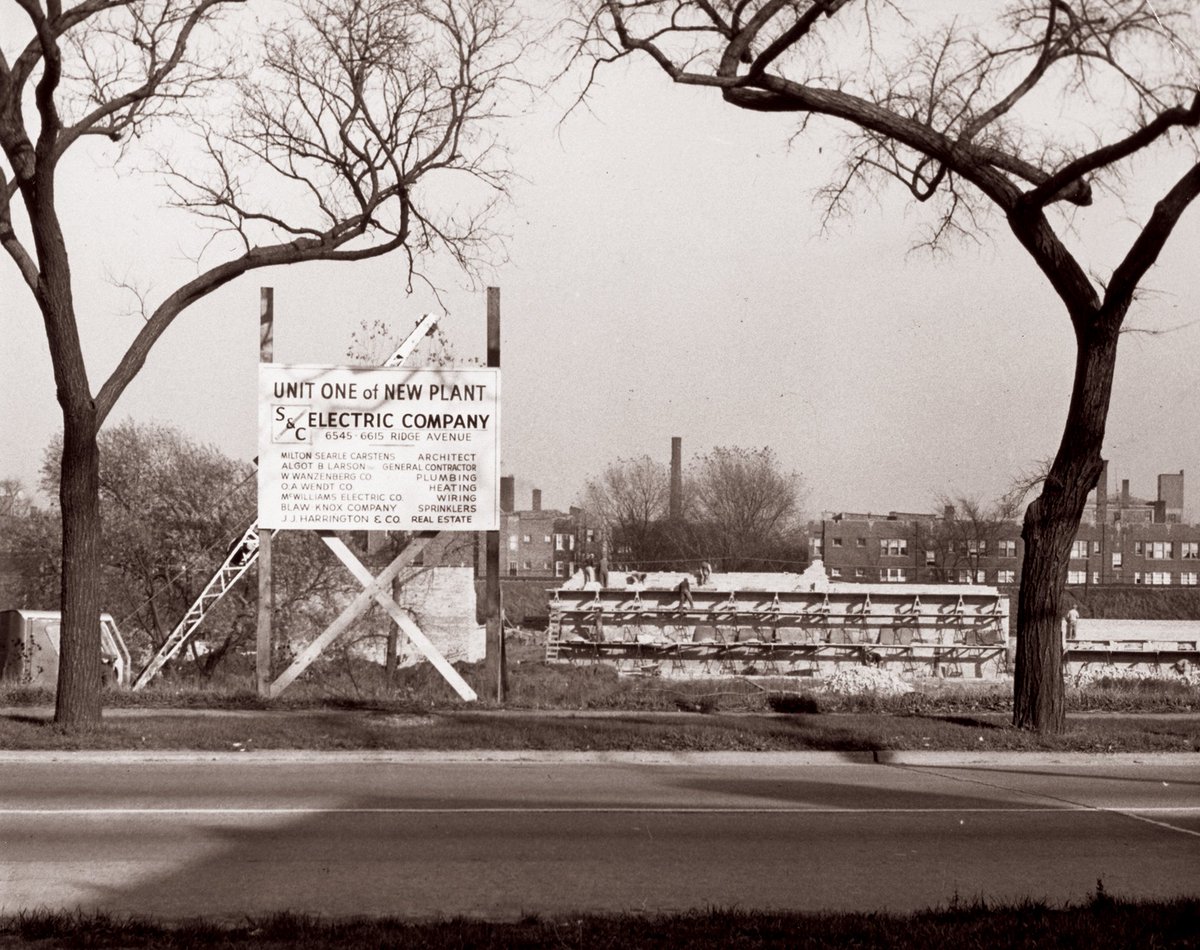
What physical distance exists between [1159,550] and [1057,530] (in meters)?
92.1

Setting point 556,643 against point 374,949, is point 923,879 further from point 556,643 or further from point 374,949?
point 556,643

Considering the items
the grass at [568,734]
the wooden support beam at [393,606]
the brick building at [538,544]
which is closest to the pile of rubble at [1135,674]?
the grass at [568,734]

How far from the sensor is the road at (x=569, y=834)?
774 cm

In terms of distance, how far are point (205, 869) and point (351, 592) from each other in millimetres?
26082

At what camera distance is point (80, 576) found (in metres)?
14.0

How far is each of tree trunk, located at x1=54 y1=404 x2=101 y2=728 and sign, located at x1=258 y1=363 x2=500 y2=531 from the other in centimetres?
272

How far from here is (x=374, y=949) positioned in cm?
602

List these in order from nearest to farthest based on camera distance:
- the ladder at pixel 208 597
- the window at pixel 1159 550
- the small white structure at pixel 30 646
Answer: the small white structure at pixel 30 646, the ladder at pixel 208 597, the window at pixel 1159 550

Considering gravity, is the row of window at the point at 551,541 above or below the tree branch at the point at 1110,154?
below

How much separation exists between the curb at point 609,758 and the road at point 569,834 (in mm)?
46

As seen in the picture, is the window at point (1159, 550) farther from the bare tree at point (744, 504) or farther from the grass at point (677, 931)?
the grass at point (677, 931)

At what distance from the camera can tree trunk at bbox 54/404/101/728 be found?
1389 centimetres

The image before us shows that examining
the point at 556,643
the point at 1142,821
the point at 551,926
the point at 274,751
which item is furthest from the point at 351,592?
the point at 551,926

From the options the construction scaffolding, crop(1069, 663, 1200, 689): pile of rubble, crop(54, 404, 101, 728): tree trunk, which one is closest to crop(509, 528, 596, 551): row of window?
the construction scaffolding
